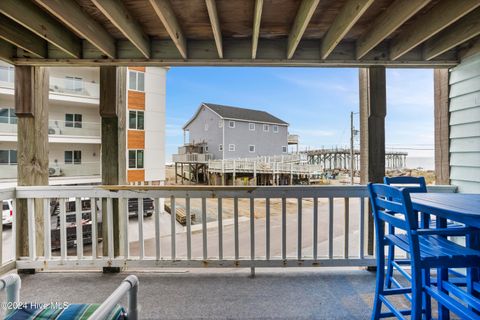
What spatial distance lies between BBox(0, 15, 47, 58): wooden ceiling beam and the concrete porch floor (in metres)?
2.11

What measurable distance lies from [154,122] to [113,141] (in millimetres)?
3847

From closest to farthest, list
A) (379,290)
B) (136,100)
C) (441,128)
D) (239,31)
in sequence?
1. (379,290)
2. (239,31)
3. (441,128)
4. (136,100)

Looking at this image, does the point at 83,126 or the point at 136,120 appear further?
the point at 83,126

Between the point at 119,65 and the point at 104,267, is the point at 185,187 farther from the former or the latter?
the point at 119,65

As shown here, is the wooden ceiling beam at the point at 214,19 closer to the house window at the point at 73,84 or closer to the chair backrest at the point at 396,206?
the chair backrest at the point at 396,206

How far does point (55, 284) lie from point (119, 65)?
7.00ft

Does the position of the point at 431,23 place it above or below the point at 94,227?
above

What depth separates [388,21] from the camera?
1.82 m

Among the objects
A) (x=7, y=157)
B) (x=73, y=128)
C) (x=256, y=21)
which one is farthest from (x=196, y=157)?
(x=256, y=21)

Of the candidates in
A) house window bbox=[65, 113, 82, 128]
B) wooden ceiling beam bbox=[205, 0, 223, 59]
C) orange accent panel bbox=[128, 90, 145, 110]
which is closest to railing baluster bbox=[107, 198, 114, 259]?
A: wooden ceiling beam bbox=[205, 0, 223, 59]

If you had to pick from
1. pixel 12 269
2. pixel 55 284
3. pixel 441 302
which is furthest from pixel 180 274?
pixel 441 302

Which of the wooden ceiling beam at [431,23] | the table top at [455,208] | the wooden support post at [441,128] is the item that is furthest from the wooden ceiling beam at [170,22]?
the wooden support post at [441,128]

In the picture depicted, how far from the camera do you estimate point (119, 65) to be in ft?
7.65

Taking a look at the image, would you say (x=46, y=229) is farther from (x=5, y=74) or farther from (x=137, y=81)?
(x=5, y=74)
